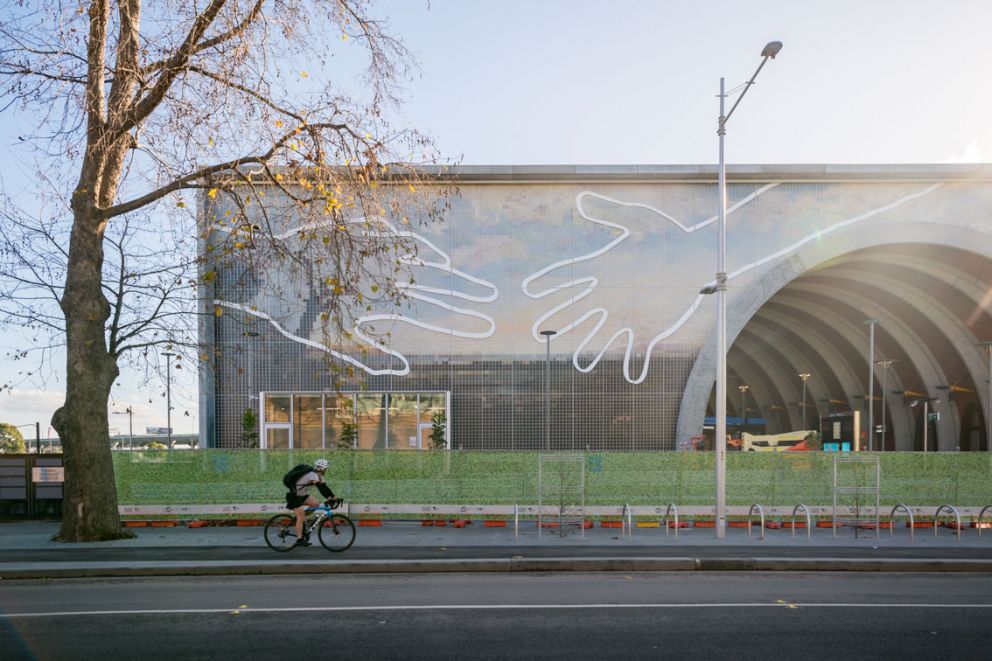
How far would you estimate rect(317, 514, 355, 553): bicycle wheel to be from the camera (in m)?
13.8

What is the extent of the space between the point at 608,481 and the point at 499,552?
5266mm

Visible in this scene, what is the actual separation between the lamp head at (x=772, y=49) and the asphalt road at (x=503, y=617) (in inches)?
371

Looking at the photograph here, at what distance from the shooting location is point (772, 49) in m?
14.5

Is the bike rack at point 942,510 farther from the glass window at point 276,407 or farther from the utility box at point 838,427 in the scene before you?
the utility box at point 838,427

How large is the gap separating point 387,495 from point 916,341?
4238cm

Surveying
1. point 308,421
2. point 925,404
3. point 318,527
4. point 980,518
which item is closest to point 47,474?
point 318,527

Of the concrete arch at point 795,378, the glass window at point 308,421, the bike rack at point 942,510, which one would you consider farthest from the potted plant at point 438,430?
the concrete arch at point 795,378

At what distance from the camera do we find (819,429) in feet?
195

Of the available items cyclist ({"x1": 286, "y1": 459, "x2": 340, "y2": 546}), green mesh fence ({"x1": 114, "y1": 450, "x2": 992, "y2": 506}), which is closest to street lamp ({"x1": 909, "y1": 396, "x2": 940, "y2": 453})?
green mesh fence ({"x1": 114, "y1": 450, "x2": 992, "y2": 506})

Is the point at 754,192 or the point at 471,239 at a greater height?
the point at 754,192

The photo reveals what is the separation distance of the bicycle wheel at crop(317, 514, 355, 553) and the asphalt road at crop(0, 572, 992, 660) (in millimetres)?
1947

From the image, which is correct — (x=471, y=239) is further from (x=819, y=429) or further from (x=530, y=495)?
(x=819, y=429)

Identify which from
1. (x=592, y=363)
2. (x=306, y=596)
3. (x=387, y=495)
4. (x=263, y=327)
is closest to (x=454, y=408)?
(x=592, y=363)

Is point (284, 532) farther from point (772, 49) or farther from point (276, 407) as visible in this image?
point (276, 407)
